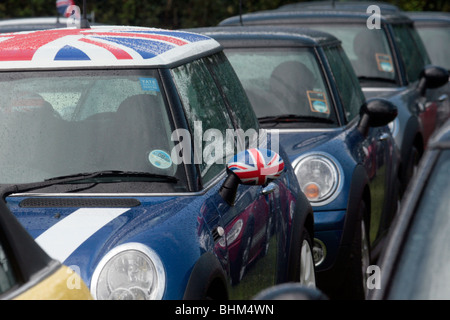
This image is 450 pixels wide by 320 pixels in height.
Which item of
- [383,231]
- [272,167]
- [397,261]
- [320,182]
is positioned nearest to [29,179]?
[272,167]

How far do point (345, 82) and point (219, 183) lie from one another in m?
3.42

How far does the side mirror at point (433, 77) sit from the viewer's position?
34.1 ft

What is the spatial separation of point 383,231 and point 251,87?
1.57 m

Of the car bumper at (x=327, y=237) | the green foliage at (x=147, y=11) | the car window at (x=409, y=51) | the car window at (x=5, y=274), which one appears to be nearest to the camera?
the car window at (x=5, y=274)

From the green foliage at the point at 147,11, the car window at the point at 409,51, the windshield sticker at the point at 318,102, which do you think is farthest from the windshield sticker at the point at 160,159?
the green foliage at the point at 147,11

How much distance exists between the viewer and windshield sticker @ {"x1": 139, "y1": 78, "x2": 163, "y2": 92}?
4.64 metres

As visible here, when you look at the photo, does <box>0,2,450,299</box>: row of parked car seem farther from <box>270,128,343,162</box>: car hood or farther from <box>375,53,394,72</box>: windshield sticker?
<box>375,53,394,72</box>: windshield sticker

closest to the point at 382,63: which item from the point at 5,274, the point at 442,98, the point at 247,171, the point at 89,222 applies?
the point at 442,98

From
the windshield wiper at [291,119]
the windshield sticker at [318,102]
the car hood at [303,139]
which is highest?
the windshield sticker at [318,102]

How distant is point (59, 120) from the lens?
479 cm

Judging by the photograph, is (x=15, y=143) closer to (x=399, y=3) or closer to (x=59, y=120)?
(x=59, y=120)

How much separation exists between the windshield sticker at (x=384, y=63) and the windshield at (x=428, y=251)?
22.8ft

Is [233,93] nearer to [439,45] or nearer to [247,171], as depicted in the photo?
[247,171]

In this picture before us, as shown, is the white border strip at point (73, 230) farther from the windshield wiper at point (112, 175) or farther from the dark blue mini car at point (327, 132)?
the dark blue mini car at point (327, 132)
